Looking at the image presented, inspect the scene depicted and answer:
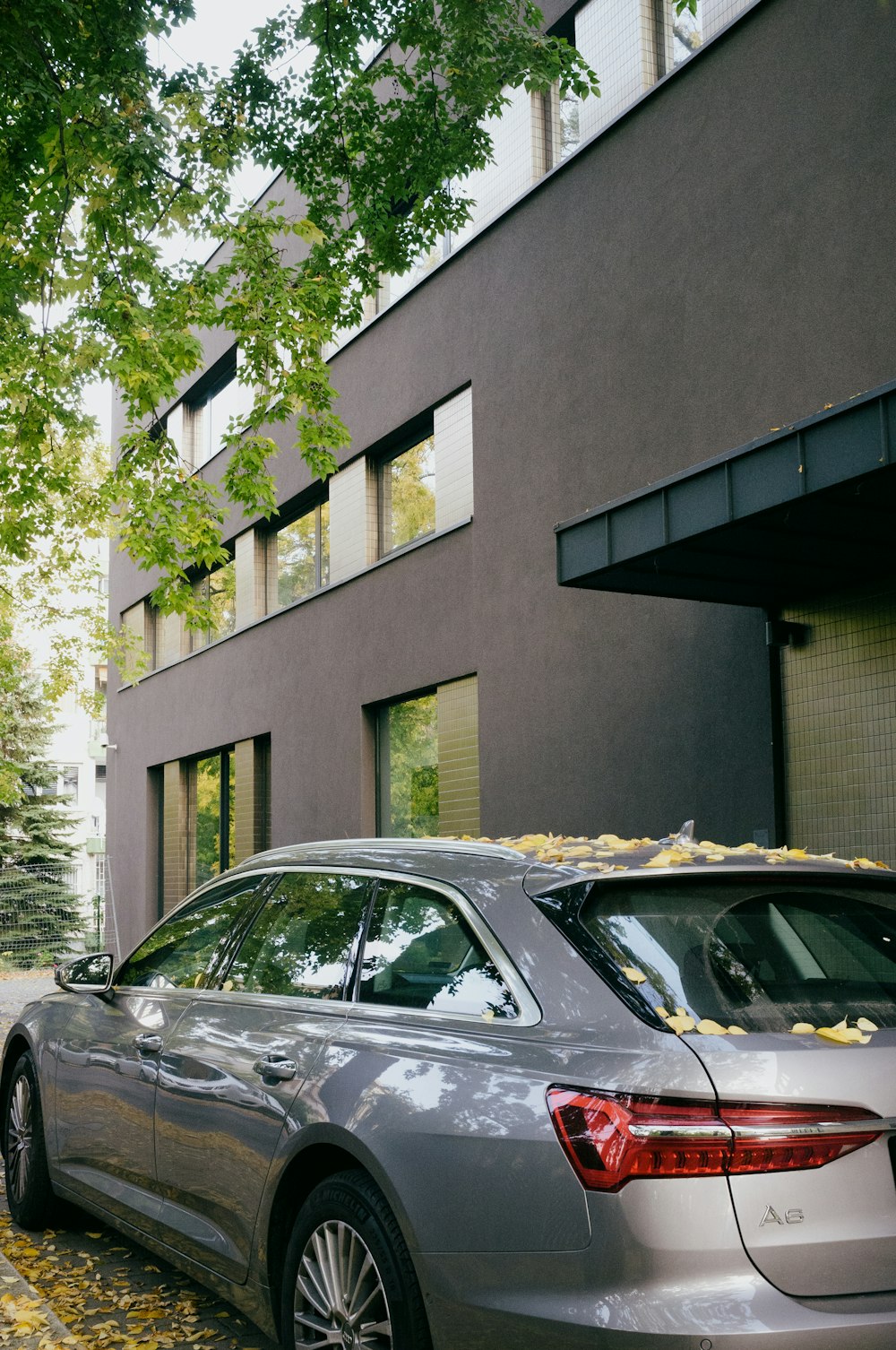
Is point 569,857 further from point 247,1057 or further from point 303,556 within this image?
point 303,556

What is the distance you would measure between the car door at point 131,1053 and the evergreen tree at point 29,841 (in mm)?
22868

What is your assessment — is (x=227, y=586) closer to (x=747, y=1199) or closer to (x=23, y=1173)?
(x=23, y=1173)

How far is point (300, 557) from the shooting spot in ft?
59.9

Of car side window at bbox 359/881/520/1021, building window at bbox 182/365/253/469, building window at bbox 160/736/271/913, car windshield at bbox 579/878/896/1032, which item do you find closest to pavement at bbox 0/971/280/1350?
car side window at bbox 359/881/520/1021

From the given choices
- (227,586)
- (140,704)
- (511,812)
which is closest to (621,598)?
(511,812)

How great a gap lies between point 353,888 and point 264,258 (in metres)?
8.33

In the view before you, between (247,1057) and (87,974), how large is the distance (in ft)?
6.49

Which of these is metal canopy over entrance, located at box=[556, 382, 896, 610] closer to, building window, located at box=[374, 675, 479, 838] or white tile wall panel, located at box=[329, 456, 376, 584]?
building window, located at box=[374, 675, 479, 838]

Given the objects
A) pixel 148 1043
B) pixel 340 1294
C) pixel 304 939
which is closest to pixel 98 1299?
pixel 148 1043

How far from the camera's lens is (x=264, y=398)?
11.8 m

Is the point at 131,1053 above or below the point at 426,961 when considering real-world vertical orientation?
below

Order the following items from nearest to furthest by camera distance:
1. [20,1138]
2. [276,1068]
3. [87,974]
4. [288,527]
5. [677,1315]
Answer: [677,1315] < [276,1068] < [87,974] < [20,1138] < [288,527]

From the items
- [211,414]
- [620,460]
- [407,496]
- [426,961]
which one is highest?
[211,414]

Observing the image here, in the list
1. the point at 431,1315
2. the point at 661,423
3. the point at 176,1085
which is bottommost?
the point at 431,1315
